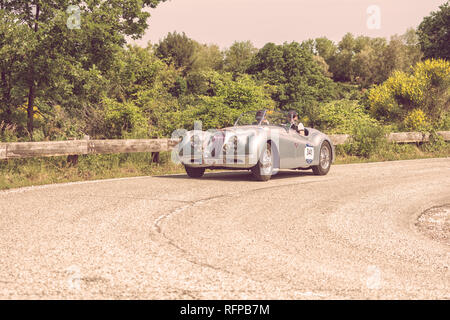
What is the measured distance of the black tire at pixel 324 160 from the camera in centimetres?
1308

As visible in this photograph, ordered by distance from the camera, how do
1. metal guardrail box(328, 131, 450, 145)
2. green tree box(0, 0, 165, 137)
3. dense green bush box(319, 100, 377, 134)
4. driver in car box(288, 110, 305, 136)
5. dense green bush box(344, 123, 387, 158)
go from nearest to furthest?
driver in car box(288, 110, 305, 136) → green tree box(0, 0, 165, 137) → dense green bush box(344, 123, 387, 158) → metal guardrail box(328, 131, 450, 145) → dense green bush box(319, 100, 377, 134)

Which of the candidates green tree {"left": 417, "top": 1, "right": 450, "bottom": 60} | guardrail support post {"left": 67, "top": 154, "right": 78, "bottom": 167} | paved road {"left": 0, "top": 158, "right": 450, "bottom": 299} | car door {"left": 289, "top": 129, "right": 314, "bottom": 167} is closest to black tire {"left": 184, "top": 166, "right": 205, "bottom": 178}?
paved road {"left": 0, "top": 158, "right": 450, "bottom": 299}

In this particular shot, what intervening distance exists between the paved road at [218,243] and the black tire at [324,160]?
2.68m

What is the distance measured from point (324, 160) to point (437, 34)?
50704 mm

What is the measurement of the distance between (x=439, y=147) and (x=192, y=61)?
54460 millimetres

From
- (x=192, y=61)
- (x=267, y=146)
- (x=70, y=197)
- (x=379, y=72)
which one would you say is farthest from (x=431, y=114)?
(x=192, y=61)

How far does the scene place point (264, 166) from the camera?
11289mm

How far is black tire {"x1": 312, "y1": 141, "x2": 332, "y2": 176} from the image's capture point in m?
13.1

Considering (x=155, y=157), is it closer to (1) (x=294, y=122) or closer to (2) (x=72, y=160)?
(2) (x=72, y=160)

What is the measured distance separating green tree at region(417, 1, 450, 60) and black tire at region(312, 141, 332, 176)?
48839 millimetres

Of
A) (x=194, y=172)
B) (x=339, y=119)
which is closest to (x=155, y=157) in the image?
(x=194, y=172)

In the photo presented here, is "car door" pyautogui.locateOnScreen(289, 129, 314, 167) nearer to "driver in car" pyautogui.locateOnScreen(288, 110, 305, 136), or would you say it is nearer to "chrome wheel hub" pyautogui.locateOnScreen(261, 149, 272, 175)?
A: "driver in car" pyautogui.locateOnScreen(288, 110, 305, 136)
